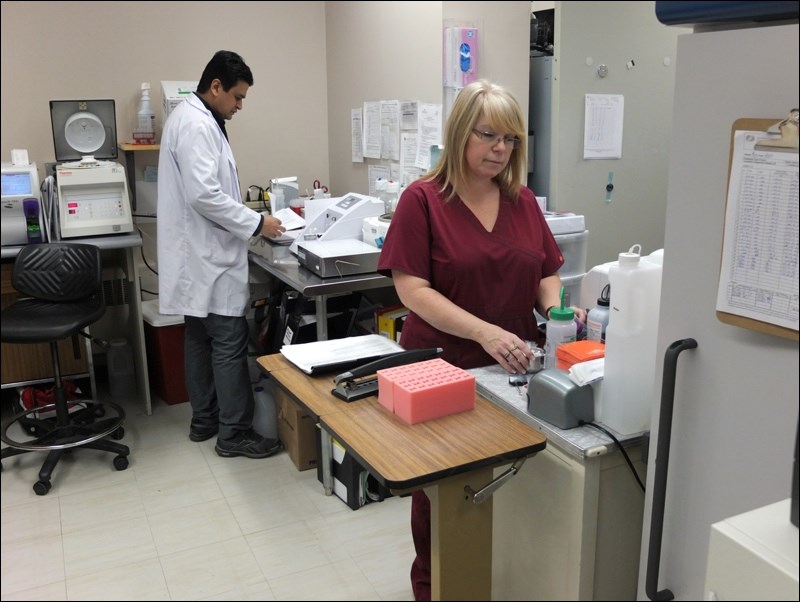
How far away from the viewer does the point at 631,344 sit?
44.9 inches

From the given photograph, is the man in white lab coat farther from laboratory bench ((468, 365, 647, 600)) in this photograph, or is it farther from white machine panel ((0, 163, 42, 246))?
white machine panel ((0, 163, 42, 246))

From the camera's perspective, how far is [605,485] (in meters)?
1.22

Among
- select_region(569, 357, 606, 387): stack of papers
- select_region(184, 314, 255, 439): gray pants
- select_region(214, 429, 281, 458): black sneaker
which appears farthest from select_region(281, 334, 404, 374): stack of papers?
select_region(214, 429, 281, 458): black sneaker

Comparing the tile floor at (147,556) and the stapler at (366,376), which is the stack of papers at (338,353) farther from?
the tile floor at (147,556)

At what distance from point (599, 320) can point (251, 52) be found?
849 millimetres

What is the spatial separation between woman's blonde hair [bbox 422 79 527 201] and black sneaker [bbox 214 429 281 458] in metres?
1.47

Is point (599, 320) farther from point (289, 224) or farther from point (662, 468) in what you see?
point (289, 224)

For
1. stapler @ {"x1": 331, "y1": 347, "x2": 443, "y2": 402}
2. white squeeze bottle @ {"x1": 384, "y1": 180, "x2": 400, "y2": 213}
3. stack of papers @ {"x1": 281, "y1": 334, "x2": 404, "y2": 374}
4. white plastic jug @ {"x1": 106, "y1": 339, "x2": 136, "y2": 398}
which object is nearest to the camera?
stapler @ {"x1": 331, "y1": 347, "x2": 443, "y2": 402}

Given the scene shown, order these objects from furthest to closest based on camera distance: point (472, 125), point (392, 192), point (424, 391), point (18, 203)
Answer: point (392, 192) < point (472, 125) < point (424, 391) < point (18, 203)

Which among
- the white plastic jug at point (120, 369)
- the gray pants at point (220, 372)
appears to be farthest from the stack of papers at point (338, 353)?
the gray pants at point (220, 372)

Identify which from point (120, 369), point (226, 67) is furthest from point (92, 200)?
point (120, 369)

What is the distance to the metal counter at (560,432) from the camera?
3.85ft

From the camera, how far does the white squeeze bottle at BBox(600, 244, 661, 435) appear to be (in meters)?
1.10

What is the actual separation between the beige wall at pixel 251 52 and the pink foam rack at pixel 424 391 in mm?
441
